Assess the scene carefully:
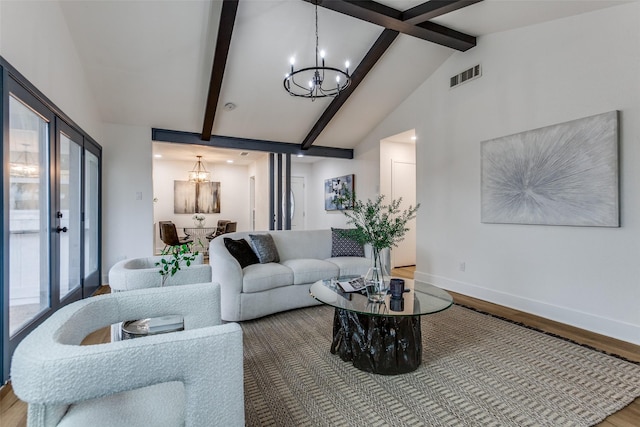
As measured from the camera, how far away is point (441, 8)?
3.12m

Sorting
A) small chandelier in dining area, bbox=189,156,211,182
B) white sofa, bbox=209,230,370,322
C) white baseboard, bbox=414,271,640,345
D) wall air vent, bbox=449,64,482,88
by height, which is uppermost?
wall air vent, bbox=449,64,482,88

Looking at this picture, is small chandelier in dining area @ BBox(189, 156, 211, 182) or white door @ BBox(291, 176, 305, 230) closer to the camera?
small chandelier in dining area @ BBox(189, 156, 211, 182)

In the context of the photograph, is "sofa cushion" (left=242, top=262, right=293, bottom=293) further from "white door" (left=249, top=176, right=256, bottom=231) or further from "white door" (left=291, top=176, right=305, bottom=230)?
"white door" (left=291, top=176, right=305, bottom=230)

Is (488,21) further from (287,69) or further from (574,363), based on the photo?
(574,363)

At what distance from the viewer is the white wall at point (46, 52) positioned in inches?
81.7

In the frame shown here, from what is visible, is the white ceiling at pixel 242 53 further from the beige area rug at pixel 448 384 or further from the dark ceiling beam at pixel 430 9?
the beige area rug at pixel 448 384

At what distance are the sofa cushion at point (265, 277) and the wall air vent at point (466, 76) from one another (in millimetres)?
3325

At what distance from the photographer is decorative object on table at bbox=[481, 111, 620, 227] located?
9.23 feet

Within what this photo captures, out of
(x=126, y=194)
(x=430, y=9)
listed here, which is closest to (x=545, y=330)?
(x=430, y=9)

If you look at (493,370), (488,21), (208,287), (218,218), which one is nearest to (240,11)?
(488,21)

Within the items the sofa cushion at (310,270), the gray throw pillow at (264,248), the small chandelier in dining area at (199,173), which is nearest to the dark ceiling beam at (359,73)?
the gray throw pillow at (264,248)

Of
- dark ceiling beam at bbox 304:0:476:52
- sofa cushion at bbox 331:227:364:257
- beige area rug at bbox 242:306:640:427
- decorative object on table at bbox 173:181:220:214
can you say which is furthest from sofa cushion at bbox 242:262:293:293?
decorative object on table at bbox 173:181:220:214

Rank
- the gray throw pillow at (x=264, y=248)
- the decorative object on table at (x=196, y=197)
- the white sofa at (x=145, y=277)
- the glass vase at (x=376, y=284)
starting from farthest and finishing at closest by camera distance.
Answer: the decorative object on table at (x=196, y=197) < the gray throw pillow at (x=264, y=248) < the glass vase at (x=376, y=284) < the white sofa at (x=145, y=277)

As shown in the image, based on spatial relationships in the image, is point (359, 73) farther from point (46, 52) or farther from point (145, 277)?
point (145, 277)
